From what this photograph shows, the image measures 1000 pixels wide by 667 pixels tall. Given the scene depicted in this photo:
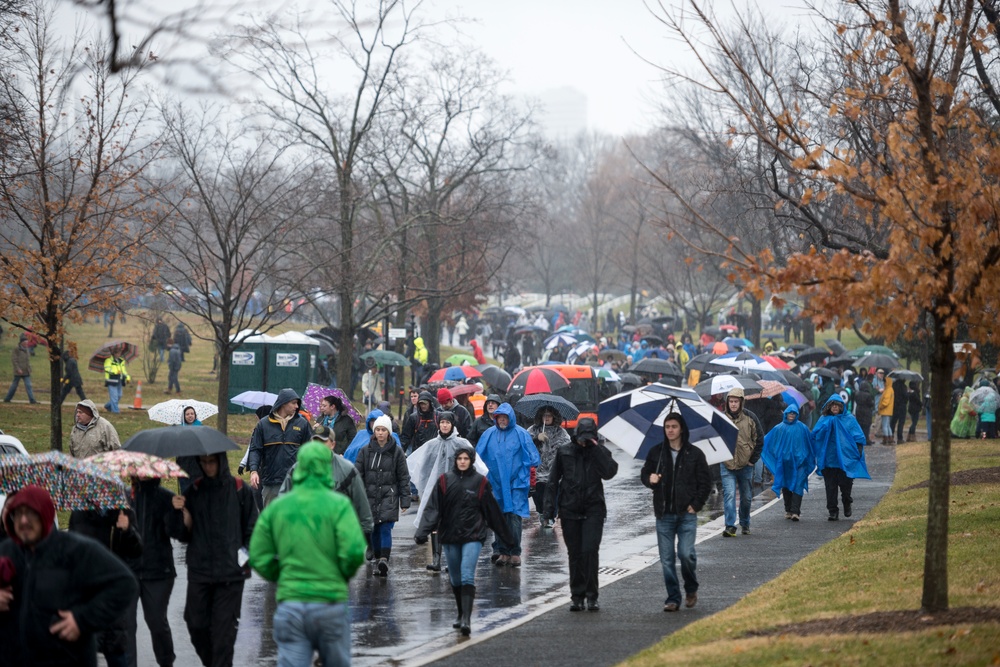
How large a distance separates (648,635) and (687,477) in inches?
67.6

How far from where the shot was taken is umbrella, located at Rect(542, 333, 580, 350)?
169ft

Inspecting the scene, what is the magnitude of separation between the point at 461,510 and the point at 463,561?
1.41 ft

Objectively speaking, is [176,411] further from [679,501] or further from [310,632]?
[310,632]

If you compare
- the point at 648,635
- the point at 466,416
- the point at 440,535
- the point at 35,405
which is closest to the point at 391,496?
the point at 440,535

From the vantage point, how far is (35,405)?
29578 millimetres

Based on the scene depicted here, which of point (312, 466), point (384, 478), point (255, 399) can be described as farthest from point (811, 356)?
point (312, 466)

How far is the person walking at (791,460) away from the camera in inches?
711

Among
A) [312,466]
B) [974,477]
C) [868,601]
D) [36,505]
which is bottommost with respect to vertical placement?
[868,601]

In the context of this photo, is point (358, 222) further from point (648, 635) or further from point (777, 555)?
point (648, 635)

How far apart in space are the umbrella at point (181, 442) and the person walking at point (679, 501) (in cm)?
423

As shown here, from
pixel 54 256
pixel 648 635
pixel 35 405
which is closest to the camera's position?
pixel 648 635

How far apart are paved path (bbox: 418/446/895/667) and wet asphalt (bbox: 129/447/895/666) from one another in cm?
1

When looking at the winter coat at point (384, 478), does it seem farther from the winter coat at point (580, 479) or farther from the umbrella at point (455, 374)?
the umbrella at point (455, 374)

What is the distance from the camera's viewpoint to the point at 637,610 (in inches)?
459
